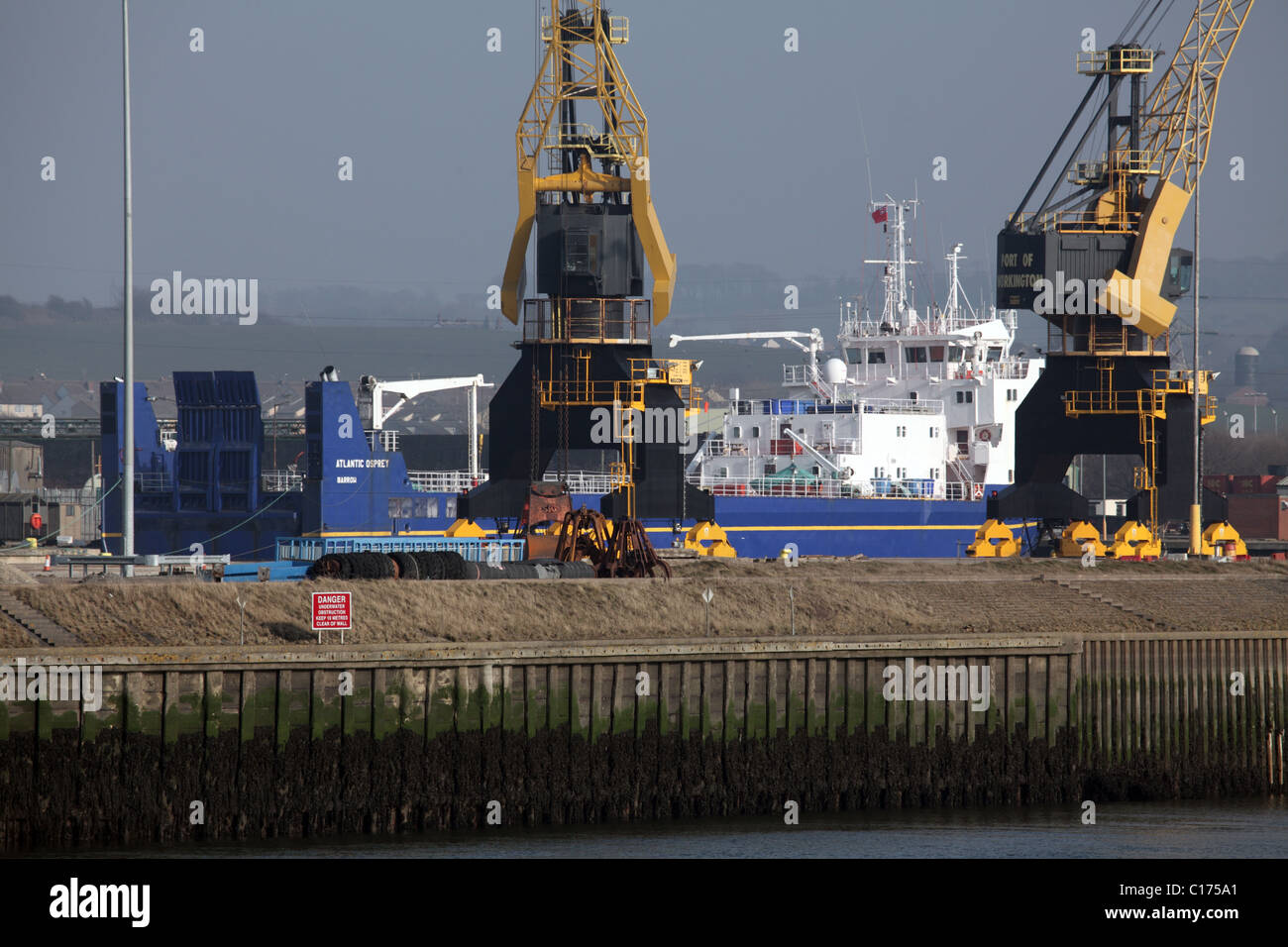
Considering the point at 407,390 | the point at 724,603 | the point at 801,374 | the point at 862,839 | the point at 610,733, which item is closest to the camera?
the point at 862,839

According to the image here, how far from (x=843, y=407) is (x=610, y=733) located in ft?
138

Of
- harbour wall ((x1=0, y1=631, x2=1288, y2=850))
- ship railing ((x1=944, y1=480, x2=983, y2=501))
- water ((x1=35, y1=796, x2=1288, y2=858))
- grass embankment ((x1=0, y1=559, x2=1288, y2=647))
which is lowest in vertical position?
water ((x1=35, y1=796, x2=1288, y2=858))

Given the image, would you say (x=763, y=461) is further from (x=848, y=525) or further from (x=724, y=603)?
(x=724, y=603)

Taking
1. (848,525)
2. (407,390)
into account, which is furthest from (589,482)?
(848,525)

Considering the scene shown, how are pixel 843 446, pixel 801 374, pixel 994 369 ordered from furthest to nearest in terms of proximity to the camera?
pixel 801 374, pixel 994 369, pixel 843 446

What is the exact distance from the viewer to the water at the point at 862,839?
65.3 ft

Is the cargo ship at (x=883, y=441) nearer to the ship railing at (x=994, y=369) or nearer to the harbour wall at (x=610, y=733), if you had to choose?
the ship railing at (x=994, y=369)

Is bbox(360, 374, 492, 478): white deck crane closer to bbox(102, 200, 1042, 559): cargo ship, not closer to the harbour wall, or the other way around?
bbox(102, 200, 1042, 559): cargo ship

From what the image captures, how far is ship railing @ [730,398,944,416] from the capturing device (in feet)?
207

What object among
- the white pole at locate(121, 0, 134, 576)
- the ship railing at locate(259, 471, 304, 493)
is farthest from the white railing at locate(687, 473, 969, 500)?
the white pole at locate(121, 0, 134, 576)

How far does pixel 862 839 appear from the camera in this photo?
21484mm

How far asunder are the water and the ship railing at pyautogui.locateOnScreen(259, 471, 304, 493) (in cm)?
3195
